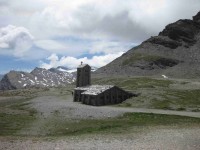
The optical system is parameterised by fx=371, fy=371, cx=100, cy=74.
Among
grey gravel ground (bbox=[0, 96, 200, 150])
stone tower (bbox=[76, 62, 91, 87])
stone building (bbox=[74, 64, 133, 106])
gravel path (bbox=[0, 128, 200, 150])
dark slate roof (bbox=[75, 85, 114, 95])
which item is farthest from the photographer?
stone tower (bbox=[76, 62, 91, 87])

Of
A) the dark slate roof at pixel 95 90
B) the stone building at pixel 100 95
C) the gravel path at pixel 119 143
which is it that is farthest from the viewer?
the dark slate roof at pixel 95 90

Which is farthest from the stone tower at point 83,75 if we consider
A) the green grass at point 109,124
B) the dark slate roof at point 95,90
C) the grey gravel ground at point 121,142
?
the grey gravel ground at point 121,142

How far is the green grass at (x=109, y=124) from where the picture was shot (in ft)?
160

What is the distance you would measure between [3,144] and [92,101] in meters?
71.0

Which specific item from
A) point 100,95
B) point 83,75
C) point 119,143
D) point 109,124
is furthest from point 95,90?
point 119,143

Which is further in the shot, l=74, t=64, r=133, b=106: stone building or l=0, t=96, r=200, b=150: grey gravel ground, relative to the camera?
l=74, t=64, r=133, b=106: stone building

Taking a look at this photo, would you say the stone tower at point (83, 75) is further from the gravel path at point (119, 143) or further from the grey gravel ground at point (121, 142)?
the gravel path at point (119, 143)

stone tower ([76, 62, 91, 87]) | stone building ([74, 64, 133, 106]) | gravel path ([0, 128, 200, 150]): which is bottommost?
gravel path ([0, 128, 200, 150])

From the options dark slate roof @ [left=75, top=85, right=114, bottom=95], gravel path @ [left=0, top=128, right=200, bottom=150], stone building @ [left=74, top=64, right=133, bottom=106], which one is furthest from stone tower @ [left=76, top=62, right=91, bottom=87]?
gravel path @ [left=0, top=128, right=200, bottom=150]

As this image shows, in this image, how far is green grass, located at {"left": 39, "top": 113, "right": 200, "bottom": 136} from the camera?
1917 inches

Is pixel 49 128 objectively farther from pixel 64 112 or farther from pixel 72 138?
pixel 64 112

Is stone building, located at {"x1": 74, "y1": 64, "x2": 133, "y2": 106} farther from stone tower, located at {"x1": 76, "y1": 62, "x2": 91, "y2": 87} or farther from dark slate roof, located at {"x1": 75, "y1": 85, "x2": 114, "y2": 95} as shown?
stone tower, located at {"x1": 76, "y1": 62, "x2": 91, "y2": 87}

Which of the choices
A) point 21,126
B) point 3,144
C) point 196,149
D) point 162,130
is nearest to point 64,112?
point 21,126

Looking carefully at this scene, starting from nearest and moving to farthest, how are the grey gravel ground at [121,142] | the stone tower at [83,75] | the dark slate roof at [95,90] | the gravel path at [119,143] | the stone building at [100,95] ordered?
the gravel path at [119,143] → the grey gravel ground at [121,142] → the stone building at [100,95] → the dark slate roof at [95,90] → the stone tower at [83,75]
